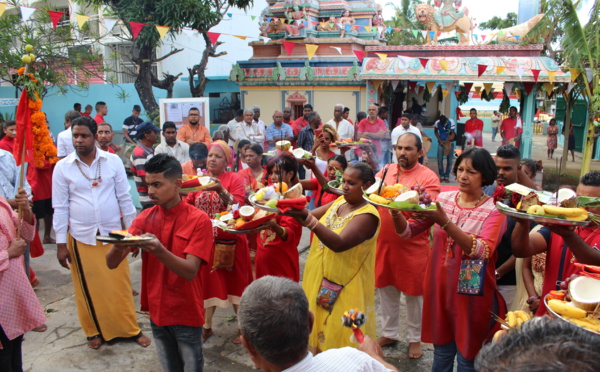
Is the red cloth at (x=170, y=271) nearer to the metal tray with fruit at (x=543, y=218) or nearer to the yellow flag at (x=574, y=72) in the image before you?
the metal tray with fruit at (x=543, y=218)

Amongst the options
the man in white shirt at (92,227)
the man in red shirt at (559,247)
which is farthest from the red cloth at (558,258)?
the man in white shirt at (92,227)

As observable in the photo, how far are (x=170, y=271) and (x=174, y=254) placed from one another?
15 cm

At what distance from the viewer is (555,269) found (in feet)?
9.64

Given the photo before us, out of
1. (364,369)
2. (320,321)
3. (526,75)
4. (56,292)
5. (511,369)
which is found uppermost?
(526,75)

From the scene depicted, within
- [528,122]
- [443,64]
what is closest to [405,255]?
[443,64]

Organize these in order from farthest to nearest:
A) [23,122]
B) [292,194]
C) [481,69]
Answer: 1. [481,69]
2. [23,122]
3. [292,194]

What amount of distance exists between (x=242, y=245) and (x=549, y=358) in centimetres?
366

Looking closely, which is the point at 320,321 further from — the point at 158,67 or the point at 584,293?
the point at 158,67

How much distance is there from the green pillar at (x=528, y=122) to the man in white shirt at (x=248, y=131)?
7.31 metres

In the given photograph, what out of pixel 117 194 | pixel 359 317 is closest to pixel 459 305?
pixel 359 317

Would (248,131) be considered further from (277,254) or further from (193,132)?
(277,254)

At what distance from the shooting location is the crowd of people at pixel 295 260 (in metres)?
2.64

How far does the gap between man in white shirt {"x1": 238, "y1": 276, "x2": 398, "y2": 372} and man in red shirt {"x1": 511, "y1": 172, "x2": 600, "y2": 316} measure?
1465mm

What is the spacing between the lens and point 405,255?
4.25 meters
